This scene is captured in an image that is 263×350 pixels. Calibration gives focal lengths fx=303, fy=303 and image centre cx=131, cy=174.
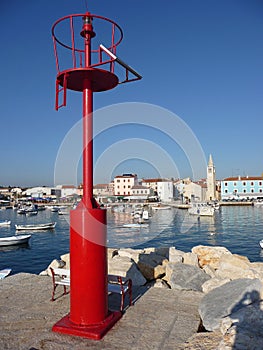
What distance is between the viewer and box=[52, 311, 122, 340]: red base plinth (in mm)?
4883

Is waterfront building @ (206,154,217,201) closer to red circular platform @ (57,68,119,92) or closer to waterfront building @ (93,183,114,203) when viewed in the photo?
waterfront building @ (93,183,114,203)

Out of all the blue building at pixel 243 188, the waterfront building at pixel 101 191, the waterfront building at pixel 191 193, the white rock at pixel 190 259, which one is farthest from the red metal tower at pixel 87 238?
the blue building at pixel 243 188

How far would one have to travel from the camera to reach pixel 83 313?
16.7ft

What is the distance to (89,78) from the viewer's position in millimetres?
5277

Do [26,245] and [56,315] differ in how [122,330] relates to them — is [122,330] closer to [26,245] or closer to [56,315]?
[56,315]

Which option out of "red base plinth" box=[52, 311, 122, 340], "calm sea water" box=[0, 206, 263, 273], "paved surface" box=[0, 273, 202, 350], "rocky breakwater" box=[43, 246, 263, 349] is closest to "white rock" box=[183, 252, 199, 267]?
"rocky breakwater" box=[43, 246, 263, 349]

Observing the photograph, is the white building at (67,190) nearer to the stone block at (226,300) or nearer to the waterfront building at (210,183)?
the stone block at (226,300)

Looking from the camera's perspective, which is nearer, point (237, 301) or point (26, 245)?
point (237, 301)

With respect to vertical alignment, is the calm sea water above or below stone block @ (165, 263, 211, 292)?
below

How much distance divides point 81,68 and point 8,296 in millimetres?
5140

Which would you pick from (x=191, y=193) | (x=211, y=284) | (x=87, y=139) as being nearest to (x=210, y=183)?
(x=191, y=193)

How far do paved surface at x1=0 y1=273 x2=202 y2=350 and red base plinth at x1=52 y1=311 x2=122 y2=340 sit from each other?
0.26ft

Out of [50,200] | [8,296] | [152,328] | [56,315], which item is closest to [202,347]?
[152,328]

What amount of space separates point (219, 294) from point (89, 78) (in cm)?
489
